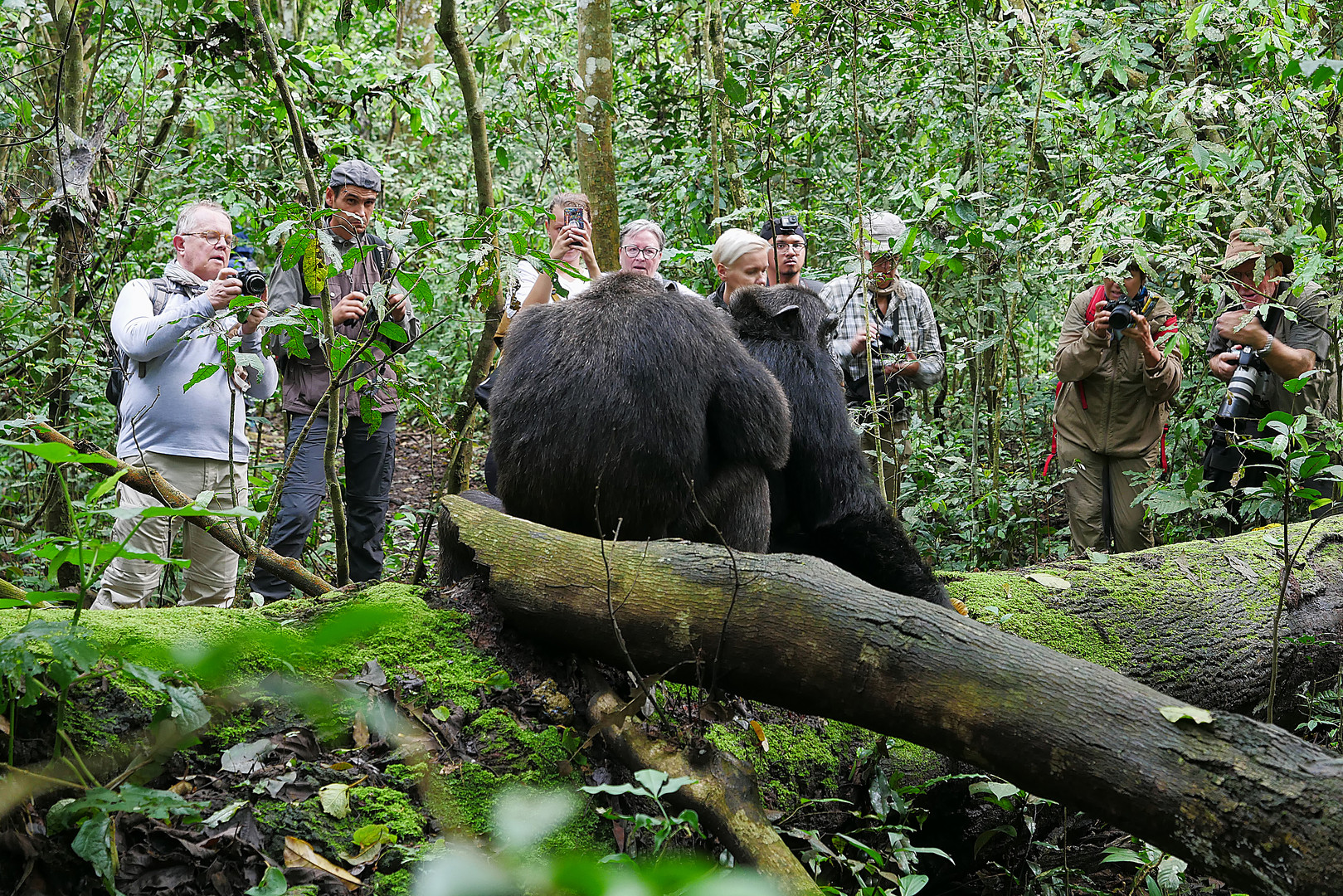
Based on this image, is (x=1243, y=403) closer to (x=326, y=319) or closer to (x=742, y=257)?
(x=742, y=257)

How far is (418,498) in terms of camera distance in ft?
32.1

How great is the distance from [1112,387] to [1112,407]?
0.50 feet

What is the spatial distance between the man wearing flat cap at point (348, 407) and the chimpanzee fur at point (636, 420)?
1.42 meters

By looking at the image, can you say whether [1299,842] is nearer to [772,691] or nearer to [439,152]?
[772,691]

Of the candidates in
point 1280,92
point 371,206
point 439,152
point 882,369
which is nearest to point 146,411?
point 371,206

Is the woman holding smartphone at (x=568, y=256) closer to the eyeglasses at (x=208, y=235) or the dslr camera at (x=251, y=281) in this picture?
the dslr camera at (x=251, y=281)

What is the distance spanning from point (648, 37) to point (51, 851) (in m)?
9.26

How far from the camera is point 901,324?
689 centimetres

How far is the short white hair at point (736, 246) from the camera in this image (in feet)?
18.4

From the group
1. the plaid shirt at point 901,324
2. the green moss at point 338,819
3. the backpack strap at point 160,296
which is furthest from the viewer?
the plaid shirt at point 901,324

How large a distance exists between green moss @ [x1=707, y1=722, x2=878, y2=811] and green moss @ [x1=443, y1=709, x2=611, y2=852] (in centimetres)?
59

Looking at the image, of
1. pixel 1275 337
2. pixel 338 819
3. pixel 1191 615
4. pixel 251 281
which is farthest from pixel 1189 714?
pixel 1275 337

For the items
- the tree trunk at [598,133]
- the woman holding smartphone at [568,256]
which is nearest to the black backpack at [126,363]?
the woman holding smartphone at [568,256]

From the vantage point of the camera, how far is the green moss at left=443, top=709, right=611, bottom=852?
2738 mm
